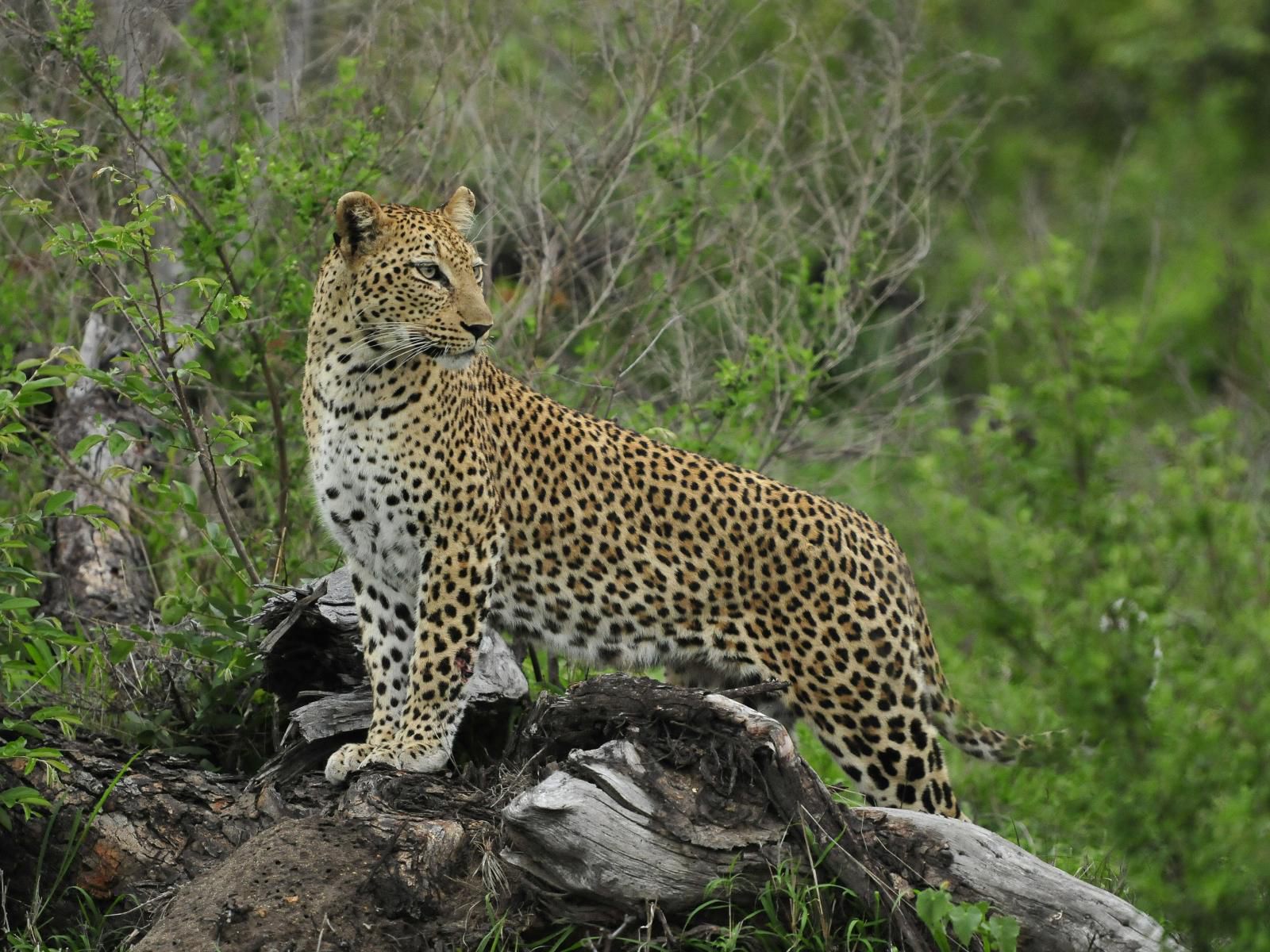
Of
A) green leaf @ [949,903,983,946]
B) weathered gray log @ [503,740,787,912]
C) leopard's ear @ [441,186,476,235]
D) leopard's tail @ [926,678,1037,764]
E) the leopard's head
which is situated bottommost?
leopard's tail @ [926,678,1037,764]

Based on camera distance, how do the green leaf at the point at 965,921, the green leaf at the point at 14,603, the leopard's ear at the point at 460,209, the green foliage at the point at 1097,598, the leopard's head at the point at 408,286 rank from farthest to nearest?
the leopard's ear at the point at 460,209 → the leopard's head at the point at 408,286 → the green foliage at the point at 1097,598 → the green leaf at the point at 14,603 → the green leaf at the point at 965,921

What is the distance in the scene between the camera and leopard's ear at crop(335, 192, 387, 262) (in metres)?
7.54

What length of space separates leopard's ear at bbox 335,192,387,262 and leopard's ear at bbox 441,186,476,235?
42 cm

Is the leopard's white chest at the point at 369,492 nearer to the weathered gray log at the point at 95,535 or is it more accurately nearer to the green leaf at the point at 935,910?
the weathered gray log at the point at 95,535

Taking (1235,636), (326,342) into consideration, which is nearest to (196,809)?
(326,342)

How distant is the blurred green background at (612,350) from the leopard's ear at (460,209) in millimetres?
1079

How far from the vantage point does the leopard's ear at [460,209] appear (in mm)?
7988

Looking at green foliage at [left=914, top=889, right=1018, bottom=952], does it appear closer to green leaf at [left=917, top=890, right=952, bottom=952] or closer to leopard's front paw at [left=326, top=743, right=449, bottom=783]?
green leaf at [left=917, top=890, right=952, bottom=952]

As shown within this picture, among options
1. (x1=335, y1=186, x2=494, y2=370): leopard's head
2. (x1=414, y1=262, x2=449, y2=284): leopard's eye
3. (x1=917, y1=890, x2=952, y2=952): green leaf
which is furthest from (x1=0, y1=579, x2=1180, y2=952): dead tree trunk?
(x1=414, y1=262, x2=449, y2=284): leopard's eye

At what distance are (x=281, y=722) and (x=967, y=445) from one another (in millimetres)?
6427

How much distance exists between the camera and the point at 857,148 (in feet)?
44.8

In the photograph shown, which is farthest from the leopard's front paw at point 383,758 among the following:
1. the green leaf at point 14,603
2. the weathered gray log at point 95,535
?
the weathered gray log at point 95,535

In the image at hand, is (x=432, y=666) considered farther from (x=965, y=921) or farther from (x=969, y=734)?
(x=965, y=921)

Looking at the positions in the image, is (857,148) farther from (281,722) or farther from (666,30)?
(281,722)
